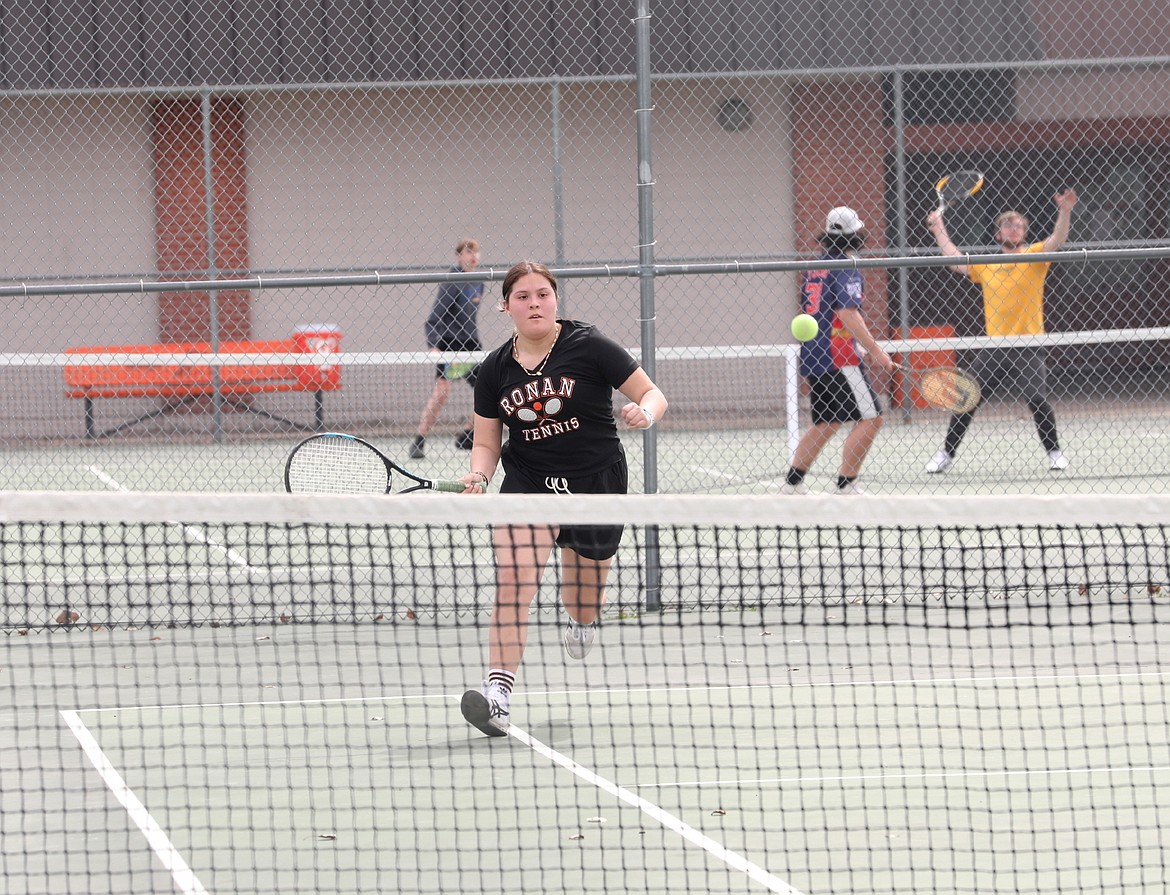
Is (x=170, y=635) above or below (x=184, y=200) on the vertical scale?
below

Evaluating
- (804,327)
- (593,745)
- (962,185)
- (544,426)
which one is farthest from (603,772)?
(962,185)

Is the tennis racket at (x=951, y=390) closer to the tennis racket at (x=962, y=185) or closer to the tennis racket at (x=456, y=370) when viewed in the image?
the tennis racket at (x=962, y=185)

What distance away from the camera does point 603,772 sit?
15.3 ft

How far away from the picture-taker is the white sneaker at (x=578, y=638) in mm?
5418

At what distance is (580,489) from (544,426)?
239mm

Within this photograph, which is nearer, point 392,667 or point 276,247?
point 392,667

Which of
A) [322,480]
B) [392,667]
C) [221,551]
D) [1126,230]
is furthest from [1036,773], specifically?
[1126,230]

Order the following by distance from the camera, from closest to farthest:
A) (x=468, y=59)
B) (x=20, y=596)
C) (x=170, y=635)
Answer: (x=170, y=635) < (x=20, y=596) < (x=468, y=59)

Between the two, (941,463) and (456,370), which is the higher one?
(456,370)

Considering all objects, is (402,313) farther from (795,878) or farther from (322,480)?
(795,878)

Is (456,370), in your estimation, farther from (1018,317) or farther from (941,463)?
(1018,317)

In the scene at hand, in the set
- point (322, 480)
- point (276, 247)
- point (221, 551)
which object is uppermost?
point (276, 247)

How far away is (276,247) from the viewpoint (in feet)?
49.8

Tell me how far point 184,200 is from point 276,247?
0.90 metres
